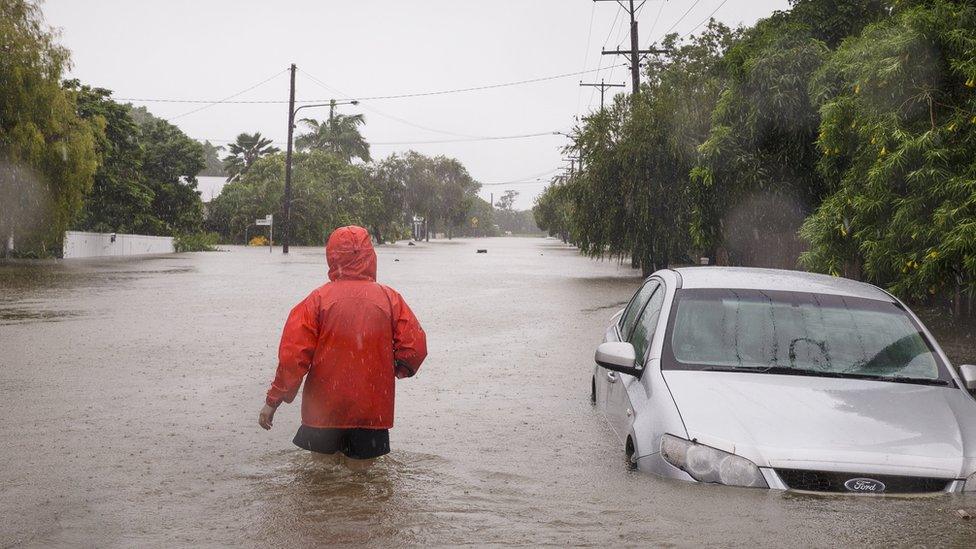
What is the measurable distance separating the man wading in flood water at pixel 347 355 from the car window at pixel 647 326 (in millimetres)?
1526

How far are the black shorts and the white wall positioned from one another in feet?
126

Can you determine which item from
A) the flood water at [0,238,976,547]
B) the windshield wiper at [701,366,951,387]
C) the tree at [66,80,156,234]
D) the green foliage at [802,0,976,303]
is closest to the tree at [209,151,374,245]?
the tree at [66,80,156,234]

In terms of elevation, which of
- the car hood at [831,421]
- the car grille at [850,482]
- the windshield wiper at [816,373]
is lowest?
the car grille at [850,482]

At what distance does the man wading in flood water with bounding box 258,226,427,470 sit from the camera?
217 inches

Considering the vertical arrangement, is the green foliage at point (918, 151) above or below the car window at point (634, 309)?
above

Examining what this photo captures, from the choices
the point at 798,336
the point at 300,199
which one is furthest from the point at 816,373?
the point at 300,199

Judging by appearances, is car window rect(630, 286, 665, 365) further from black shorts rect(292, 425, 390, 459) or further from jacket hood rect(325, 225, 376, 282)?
jacket hood rect(325, 225, 376, 282)

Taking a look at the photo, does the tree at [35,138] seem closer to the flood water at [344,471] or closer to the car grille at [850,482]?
the flood water at [344,471]

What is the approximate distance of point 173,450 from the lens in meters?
7.23

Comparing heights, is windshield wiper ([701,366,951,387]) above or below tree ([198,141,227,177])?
below

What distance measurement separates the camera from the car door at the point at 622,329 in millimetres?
7238

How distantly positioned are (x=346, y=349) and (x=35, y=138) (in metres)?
31.5

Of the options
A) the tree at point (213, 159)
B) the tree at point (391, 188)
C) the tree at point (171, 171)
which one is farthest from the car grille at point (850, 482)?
the tree at point (213, 159)

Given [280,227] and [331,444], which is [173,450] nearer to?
[331,444]
